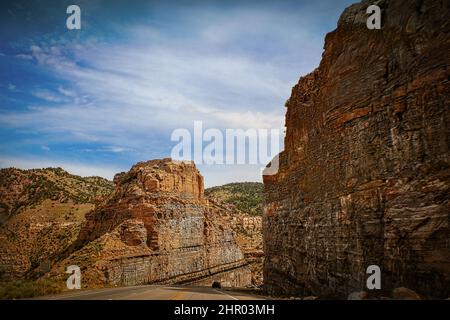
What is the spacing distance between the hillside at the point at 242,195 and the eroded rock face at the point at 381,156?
71.9m

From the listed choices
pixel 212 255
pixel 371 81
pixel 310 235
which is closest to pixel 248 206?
pixel 212 255

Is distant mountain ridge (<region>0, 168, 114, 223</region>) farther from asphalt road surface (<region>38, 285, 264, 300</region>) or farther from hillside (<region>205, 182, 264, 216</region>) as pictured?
asphalt road surface (<region>38, 285, 264, 300</region>)

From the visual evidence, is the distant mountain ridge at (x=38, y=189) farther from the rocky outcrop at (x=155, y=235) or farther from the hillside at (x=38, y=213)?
the rocky outcrop at (x=155, y=235)

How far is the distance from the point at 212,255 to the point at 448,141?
173ft

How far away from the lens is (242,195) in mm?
118625

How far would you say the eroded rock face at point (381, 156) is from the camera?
472 inches

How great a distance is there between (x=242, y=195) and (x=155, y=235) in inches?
2912

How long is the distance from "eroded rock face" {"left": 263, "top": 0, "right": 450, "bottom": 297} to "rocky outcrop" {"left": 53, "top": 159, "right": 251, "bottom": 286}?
22.6 meters

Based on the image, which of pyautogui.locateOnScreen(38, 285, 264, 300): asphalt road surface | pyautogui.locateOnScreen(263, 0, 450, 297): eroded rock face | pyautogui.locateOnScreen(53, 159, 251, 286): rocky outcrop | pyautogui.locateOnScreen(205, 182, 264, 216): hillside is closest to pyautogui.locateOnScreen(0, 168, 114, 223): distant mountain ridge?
pyautogui.locateOnScreen(53, 159, 251, 286): rocky outcrop

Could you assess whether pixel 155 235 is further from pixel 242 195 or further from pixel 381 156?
pixel 242 195

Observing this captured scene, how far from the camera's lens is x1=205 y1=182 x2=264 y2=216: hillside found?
10170 centimetres

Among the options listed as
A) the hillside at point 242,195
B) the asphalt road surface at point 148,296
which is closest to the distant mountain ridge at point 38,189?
the hillside at point 242,195

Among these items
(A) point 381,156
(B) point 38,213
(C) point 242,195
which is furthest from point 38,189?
(A) point 381,156

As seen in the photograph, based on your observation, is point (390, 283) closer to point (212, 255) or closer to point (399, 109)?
point (399, 109)
